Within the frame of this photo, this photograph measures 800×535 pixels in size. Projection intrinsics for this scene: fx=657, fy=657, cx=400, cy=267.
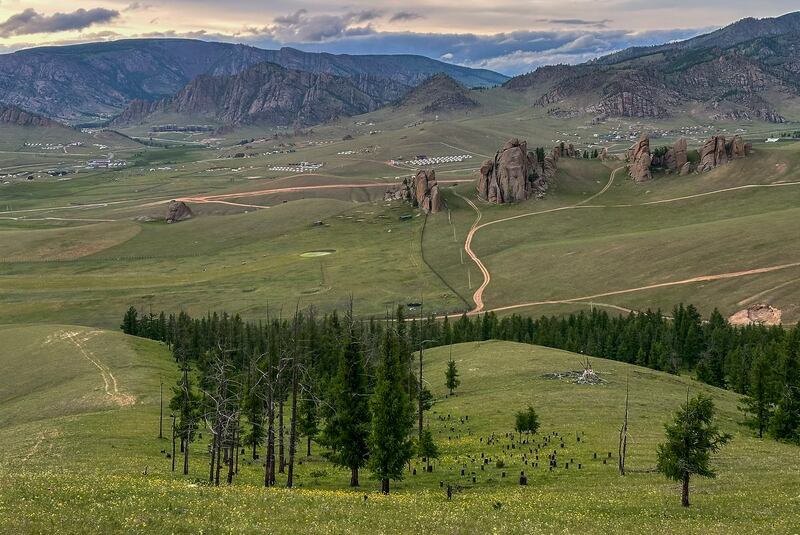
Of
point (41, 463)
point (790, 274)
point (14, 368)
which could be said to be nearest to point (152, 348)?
A: point (14, 368)

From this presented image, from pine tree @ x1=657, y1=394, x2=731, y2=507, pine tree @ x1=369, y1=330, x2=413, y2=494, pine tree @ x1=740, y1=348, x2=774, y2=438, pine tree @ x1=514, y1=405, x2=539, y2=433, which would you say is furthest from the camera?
pine tree @ x1=740, y1=348, x2=774, y2=438

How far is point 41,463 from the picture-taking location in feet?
217

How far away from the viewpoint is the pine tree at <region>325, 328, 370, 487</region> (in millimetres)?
59719

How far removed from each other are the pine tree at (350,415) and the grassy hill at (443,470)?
Result: 10.3 feet

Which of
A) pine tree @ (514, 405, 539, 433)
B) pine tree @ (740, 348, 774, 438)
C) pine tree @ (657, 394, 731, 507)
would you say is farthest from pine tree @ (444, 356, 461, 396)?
pine tree @ (657, 394, 731, 507)

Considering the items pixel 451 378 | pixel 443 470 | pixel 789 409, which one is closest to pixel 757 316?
pixel 789 409

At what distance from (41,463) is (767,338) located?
5322 inches

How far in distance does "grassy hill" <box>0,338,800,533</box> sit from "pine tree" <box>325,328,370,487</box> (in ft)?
10.3

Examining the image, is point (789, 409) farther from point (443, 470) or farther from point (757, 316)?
point (757, 316)

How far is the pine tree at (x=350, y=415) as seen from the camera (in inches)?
2351

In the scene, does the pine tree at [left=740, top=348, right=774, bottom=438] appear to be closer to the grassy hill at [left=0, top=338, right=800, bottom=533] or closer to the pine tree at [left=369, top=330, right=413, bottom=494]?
the grassy hill at [left=0, top=338, right=800, bottom=533]

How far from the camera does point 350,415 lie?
199 feet

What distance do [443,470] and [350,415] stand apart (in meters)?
11.8

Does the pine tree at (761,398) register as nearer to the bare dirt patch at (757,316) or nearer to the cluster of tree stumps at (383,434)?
the cluster of tree stumps at (383,434)
